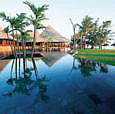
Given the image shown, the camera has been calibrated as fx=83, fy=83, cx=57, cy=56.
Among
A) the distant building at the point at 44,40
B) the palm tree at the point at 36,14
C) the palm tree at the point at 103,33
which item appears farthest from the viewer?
the palm tree at the point at 103,33

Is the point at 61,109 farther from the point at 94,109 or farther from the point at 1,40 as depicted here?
the point at 1,40

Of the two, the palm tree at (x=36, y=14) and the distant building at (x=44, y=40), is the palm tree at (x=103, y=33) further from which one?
the palm tree at (x=36, y=14)

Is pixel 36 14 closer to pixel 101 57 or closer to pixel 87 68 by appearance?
pixel 87 68

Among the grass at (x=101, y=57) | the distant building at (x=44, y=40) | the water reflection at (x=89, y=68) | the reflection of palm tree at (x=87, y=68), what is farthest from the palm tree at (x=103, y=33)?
the reflection of palm tree at (x=87, y=68)

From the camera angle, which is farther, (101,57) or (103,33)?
(103,33)

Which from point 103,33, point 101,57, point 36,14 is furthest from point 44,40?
point 103,33

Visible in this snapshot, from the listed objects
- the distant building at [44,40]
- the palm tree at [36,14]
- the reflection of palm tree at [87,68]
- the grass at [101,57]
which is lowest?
the reflection of palm tree at [87,68]

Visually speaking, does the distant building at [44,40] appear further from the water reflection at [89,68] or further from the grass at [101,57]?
the water reflection at [89,68]

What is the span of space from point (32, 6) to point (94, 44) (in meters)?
34.4

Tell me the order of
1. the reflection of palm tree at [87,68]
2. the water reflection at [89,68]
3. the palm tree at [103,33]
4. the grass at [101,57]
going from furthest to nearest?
the palm tree at [103,33], the grass at [101,57], the water reflection at [89,68], the reflection of palm tree at [87,68]

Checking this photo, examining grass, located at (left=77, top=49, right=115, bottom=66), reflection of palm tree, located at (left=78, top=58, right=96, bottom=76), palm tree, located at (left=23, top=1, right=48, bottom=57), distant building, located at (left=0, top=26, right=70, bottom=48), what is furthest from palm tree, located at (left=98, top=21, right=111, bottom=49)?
reflection of palm tree, located at (left=78, top=58, right=96, bottom=76)

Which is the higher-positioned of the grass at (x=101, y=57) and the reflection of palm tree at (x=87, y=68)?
the grass at (x=101, y=57)

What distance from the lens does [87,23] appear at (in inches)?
1155

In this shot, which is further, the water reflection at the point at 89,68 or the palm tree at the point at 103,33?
the palm tree at the point at 103,33
